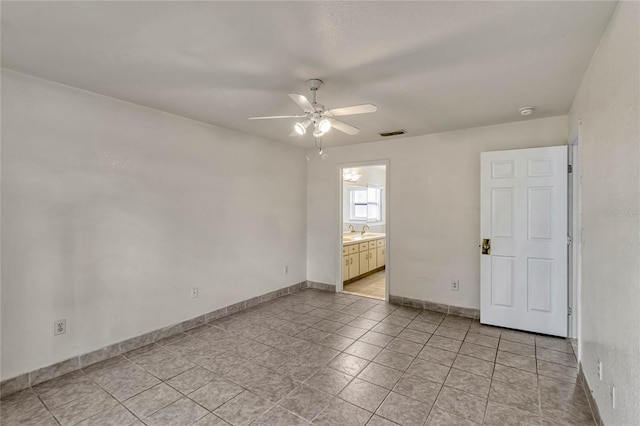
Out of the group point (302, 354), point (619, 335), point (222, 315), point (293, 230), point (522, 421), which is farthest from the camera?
point (293, 230)

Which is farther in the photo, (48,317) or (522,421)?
(48,317)

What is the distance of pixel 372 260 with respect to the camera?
645 centimetres

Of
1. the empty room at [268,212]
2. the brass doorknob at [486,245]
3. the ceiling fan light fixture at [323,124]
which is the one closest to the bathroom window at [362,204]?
the empty room at [268,212]

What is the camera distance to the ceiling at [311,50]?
1632mm

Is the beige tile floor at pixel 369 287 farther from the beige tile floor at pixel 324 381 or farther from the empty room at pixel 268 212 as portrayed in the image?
the beige tile floor at pixel 324 381

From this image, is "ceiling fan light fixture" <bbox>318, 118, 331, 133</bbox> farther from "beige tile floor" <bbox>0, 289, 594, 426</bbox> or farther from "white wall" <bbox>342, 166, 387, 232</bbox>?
"white wall" <bbox>342, 166, 387, 232</bbox>

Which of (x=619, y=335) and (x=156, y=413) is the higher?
(x=619, y=335)

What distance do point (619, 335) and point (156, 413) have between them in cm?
288

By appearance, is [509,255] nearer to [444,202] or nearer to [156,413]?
[444,202]

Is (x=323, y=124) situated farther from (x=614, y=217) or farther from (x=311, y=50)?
(x=614, y=217)

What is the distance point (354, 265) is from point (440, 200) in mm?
2198

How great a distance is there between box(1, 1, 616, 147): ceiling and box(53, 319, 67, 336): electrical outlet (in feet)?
6.74

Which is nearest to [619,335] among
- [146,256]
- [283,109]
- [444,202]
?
[444,202]

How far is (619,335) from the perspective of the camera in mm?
1580
